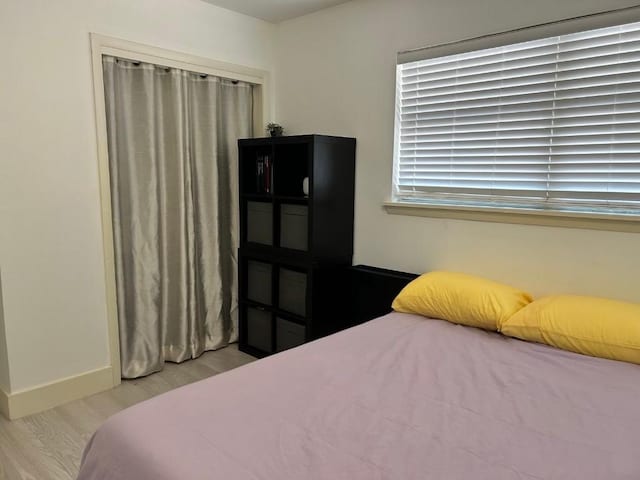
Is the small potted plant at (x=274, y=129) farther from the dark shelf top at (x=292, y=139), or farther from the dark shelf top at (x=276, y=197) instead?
the dark shelf top at (x=276, y=197)

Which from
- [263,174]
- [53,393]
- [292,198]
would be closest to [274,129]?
[263,174]

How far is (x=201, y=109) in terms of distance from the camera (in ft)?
10.7

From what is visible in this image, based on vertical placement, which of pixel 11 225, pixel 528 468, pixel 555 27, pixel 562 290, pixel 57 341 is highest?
pixel 555 27

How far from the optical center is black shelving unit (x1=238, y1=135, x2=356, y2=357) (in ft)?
9.70

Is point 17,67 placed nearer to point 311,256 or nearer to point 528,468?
point 311,256

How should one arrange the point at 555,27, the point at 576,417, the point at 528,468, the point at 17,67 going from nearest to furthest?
1. the point at 528,468
2. the point at 576,417
3. the point at 555,27
4. the point at 17,67

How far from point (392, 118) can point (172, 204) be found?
1.57 metres

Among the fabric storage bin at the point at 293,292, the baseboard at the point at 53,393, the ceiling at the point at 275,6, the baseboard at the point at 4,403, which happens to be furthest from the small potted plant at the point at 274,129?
the baseboard at the point at 4,403

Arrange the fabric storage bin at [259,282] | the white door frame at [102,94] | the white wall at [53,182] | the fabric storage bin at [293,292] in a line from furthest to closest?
the fabric storage bin at [259,282] < the fabric storage bin at [293,292] < the white door frame at [102,94] < the white wall at [53,182]

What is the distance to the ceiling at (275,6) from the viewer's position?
3082 millimetres

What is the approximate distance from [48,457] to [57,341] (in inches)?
27.1

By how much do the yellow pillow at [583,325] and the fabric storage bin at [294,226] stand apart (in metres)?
1.36

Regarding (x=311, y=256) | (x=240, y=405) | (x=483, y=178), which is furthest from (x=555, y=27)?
(x=240, y=405)

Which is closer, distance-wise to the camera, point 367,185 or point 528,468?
point 528,468
